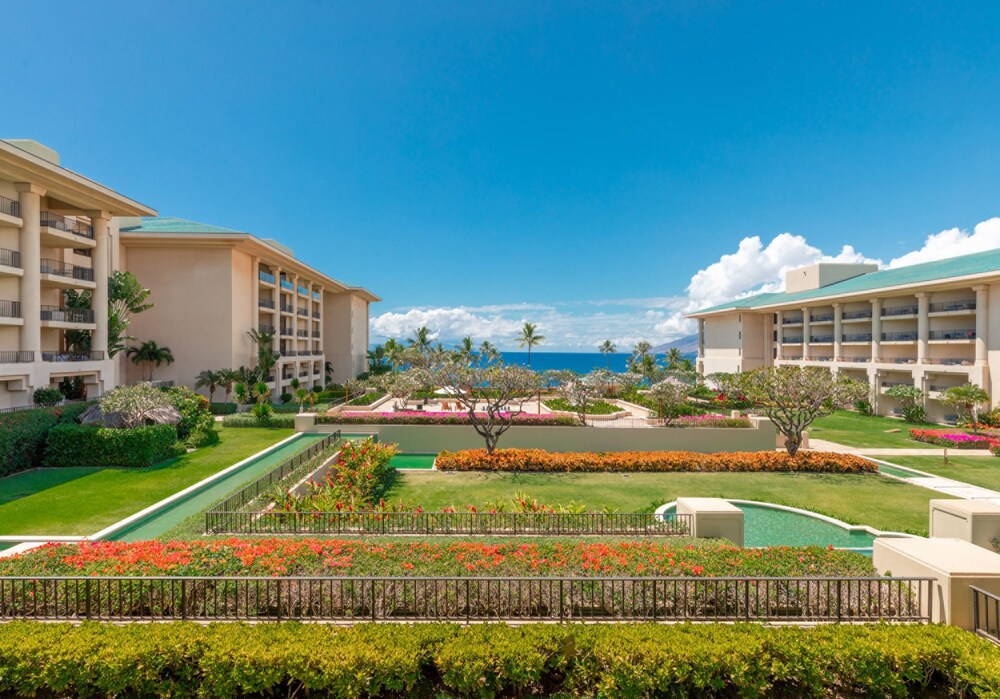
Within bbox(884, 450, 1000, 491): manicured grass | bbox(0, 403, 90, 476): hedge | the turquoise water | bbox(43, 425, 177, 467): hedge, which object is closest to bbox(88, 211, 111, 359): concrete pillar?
bbox(0, 403, 90, 476): hedge

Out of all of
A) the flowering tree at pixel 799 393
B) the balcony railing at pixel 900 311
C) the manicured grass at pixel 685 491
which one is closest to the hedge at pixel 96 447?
the manicured grass at pixel 685 491

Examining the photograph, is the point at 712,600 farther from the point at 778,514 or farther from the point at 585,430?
the point at 585,430

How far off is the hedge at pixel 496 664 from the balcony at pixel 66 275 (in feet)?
88.1

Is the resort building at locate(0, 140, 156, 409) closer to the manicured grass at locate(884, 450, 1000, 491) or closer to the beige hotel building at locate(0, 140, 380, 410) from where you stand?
the beige hotel building at locate(0, 140, 380, 410)

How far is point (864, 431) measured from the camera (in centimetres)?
3412

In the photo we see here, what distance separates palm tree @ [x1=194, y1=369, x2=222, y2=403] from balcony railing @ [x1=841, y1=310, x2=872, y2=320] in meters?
57.5

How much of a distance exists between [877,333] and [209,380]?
5703cm

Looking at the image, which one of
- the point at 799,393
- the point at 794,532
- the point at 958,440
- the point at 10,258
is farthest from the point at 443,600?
the point at 958,440

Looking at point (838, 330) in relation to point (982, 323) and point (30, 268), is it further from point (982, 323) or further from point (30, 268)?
point (30, 268)

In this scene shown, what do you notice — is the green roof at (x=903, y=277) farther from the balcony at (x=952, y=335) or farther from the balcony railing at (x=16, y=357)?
the balcony railing at (x=16, y=357)

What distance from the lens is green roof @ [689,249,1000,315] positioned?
3681cm

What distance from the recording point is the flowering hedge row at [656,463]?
22156mm

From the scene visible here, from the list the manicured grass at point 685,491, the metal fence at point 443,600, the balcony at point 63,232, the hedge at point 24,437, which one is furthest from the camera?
the balcony at point 63,232

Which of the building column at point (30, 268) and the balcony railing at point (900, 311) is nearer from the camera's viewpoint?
the building column at point (30, 268)
